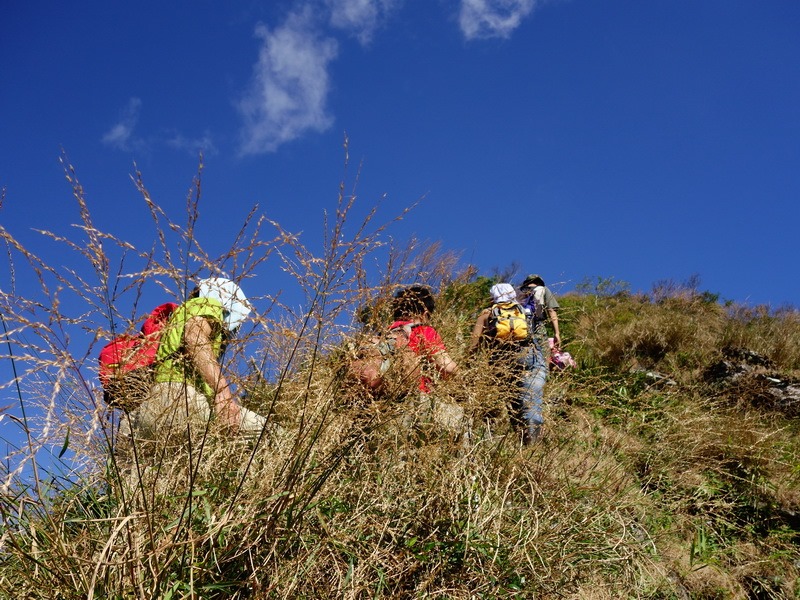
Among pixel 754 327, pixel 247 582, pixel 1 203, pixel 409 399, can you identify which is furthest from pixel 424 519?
pixel 754 327

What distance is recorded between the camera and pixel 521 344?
5016 millimetres

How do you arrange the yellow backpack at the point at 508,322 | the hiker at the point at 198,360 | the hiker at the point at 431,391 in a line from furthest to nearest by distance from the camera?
the yellow backpack at the point at 508,322 < the hiker at the point at 431,391 < the hiker at the point at 198,360

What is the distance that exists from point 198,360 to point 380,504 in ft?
3.98

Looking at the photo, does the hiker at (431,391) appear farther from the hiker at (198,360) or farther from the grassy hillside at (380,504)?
the hiker at (198,360)

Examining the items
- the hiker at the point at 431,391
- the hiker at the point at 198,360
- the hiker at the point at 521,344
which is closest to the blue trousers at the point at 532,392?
the hiker at the point at 521,344

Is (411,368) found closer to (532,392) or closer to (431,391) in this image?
(431,391)

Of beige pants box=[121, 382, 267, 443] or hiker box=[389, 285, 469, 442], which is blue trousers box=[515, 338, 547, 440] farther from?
beige pants box=[121, 382, 267, 443]

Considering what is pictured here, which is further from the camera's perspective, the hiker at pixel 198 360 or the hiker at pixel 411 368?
the hiker at pixel 411 368

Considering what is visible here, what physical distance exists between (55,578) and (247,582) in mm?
691

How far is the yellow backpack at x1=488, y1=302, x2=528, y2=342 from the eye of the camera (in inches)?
191

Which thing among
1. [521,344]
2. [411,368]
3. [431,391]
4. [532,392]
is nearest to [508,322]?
[521,344]

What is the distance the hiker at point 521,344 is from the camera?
Result: 12.4 feet

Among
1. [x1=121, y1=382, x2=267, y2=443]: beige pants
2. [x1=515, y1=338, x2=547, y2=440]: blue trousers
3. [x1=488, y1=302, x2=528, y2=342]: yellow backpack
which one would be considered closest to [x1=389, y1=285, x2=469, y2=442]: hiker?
[x1=515, y1=338, x2=547, y2=440]: blue trousers

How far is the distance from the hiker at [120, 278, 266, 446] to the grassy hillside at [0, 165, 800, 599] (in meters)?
0.12
